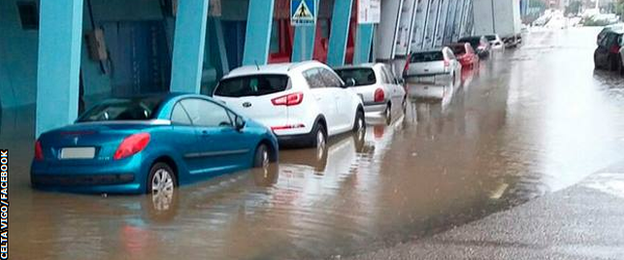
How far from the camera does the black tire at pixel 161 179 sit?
10.0 metres

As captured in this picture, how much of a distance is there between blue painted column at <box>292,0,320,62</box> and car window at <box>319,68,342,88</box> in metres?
5.67

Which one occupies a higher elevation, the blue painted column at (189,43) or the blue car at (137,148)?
the blue painted column at (189,43)

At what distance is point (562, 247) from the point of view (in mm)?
7770

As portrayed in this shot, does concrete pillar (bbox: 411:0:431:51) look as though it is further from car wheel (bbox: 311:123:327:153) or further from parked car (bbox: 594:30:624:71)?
car wheel (bbox: 311:123:327:153)

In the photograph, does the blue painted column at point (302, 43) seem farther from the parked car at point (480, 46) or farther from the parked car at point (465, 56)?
the parked car at point (480, 46)

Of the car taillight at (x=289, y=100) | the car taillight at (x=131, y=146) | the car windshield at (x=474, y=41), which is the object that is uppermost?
the car windshield at (x=474, y=41)

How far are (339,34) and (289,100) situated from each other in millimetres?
14799

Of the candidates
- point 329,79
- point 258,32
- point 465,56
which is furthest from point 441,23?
point 329,79

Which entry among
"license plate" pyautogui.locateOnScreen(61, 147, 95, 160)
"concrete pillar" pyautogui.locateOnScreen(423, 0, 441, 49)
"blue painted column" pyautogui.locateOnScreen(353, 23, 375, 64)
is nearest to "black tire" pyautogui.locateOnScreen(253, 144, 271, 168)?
"license plate" pyautogui.locateOnScreen(61, 147, 95, 160)

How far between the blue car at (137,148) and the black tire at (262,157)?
2.83ft

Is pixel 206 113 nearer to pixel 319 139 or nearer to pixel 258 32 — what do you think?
pixel 319 139

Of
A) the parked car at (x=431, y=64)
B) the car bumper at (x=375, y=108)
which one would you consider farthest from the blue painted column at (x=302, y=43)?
the parked car at (x=431, y=64)

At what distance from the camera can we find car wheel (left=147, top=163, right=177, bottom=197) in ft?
32.9

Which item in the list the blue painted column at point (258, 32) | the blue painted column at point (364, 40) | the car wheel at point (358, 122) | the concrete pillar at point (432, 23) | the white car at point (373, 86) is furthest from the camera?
the concrete pillar at point (432, 23)
